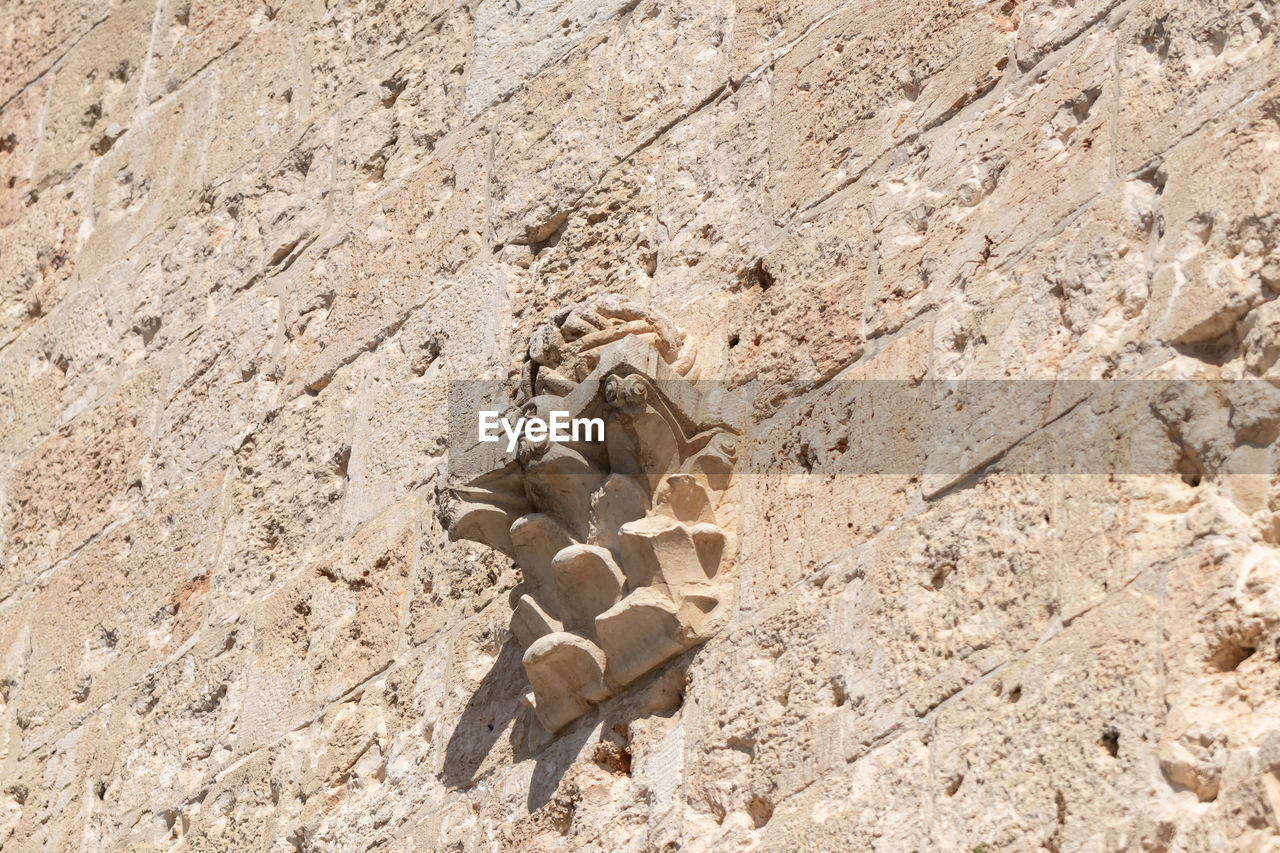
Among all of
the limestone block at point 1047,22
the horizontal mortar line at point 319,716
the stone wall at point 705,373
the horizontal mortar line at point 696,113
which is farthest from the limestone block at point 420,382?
the limestone block at point 1047,22

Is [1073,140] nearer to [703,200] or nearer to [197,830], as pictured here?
[703,200]

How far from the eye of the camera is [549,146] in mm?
4043

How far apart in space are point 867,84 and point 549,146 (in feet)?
2.72

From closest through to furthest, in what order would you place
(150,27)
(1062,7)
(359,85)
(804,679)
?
(804,679) < (1062,7) < (359,85) < (150,27)

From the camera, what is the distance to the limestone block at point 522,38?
4.12 metres

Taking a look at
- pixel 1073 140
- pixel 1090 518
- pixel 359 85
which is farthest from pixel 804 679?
pixel 359 85

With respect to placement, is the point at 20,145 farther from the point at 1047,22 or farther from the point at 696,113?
the point at 1047,22

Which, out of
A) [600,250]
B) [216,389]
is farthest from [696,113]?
[216,389]

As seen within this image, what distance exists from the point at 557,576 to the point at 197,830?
41.9 inches

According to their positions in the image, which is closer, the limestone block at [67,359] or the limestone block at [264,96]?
the limestone block at [264,96]

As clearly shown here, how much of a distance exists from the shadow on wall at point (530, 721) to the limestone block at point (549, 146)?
0.86 metres

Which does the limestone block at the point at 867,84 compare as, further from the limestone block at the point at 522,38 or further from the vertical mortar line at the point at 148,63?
the vertical mortar line at the point at 148,63

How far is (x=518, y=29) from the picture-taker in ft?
14.1

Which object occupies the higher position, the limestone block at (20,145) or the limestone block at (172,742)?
the limestone block at (20,145)
